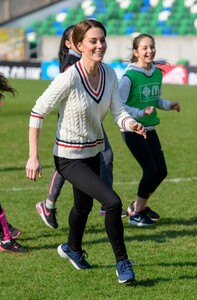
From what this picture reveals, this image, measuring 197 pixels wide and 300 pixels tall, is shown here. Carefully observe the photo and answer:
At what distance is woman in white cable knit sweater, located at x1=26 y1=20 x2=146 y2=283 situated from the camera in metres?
5.93

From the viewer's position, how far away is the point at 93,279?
20.5ft

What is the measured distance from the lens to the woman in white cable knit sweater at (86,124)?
19.5ft

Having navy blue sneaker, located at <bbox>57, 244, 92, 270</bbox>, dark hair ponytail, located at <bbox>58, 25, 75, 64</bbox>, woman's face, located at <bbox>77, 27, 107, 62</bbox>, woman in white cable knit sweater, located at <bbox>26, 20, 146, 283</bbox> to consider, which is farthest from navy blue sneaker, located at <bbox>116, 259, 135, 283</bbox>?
dark hair ponytail, located at <bbox>58, 25, 75, 64</bbox>

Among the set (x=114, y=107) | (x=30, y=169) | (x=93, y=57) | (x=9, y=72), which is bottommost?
(x=9, y=72)

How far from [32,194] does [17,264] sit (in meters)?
3.74

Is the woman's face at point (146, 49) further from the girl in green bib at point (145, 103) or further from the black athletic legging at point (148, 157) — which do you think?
the black athletic legging at point (148, 157)

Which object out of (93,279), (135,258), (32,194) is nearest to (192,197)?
(32,194)

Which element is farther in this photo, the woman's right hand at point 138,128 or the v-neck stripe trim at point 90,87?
the v-neck stripe trim at point 90,87

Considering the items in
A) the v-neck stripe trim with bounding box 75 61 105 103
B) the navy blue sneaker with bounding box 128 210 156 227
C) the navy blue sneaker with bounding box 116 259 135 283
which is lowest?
the navy blue sneaker with bounding box 128 210 156 227

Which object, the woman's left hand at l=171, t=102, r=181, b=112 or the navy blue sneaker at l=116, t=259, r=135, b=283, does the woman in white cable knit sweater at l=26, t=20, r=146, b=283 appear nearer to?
the navy blue sneaker at l=116, t=259, r=135, b=283

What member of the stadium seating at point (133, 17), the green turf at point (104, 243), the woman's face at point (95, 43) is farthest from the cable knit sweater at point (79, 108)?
the stadium seating at point (133, 17)

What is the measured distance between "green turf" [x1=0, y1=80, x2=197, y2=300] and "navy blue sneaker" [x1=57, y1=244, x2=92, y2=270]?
7 cm

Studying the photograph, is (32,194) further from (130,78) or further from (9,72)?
(9,72)

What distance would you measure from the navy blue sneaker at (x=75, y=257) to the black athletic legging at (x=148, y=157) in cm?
194
